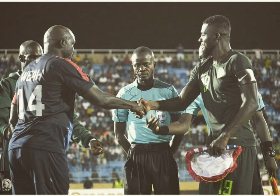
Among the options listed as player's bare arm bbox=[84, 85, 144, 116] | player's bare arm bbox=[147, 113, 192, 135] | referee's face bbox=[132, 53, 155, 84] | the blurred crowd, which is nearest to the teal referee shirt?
referee's face bbox=[132, 53, 155, 84]

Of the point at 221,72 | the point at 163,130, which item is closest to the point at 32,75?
the point at 163,130

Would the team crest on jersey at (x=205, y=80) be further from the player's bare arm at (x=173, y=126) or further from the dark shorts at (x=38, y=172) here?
the dark shorts at (x=38, y=172)

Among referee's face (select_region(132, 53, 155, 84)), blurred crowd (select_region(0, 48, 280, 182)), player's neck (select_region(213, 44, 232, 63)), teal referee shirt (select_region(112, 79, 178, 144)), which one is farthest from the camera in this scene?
blurred crowd (select_region(0, 48, 280, 182))

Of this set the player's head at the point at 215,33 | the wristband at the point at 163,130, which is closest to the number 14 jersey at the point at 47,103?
the wristband at the point at 163,130

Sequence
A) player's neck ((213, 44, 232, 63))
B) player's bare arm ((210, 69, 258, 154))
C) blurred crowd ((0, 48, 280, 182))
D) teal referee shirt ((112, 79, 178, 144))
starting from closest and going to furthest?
player's bare arm ((210, 69, 258, 154)) < player's neck ((213, 44, 232, 63)) < teal referee shirt ((112, 79, 178, 144)) < blurred crowd ((0, 48, 280, 182))

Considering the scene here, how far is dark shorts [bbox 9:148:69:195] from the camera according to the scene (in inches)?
173

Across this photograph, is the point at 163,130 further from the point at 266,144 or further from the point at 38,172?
the point at 38,172

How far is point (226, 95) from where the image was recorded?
179 inches

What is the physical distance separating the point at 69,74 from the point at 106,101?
53 cm

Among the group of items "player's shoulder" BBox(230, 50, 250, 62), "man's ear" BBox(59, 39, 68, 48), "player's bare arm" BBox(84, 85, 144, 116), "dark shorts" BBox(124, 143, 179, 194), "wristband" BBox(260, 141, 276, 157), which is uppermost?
"man's ear" BBox(59, 39, 68, 48)

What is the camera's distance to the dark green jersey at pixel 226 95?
446 centimetres

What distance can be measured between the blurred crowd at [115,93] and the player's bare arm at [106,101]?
37.8 feet

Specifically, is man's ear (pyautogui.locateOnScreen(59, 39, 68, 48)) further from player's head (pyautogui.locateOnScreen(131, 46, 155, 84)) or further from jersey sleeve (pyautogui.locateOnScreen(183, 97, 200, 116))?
jersey sleeve (pyautogui.locateOnScreen(183, 97, 200, 116))

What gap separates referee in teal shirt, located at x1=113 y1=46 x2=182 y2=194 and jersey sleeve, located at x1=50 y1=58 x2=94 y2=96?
161 cm
